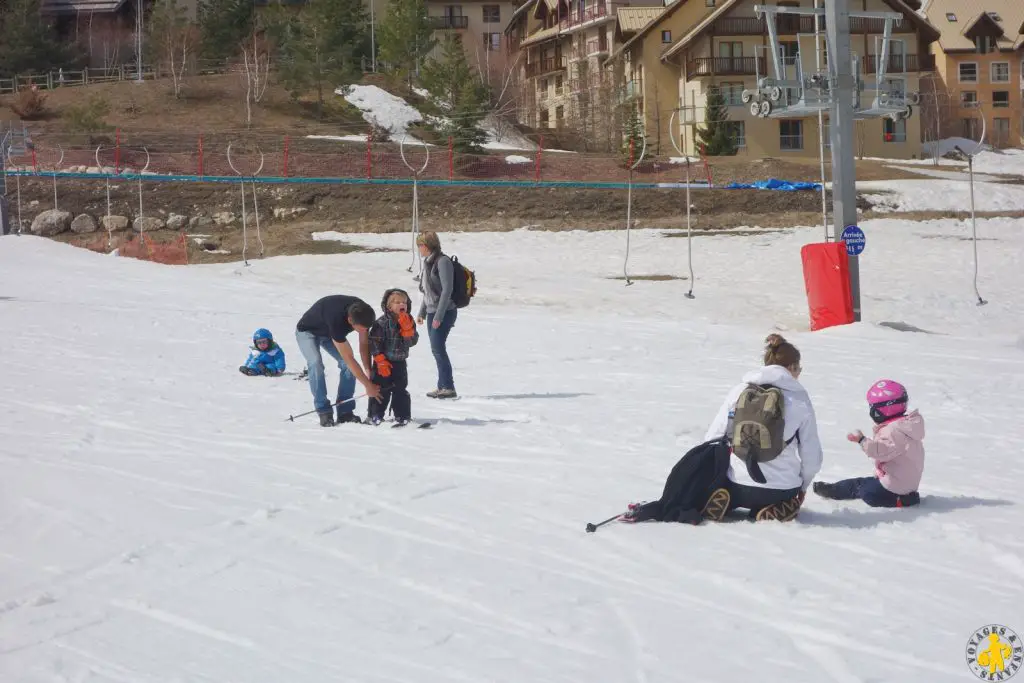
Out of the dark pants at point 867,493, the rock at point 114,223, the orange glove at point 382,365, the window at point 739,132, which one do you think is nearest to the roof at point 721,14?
the window at point 739,132

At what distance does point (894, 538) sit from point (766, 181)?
33.6 meters

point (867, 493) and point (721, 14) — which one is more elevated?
point (721, 14)

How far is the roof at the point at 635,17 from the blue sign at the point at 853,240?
150 feet

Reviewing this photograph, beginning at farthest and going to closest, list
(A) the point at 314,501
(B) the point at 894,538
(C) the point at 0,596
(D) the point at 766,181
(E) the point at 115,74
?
1. (E) the point at 115,74
2. (D) the point at 766,181
3. (A) the point at 314,501
4. (B) the point at 894,538
5. (C) the point at 0,596

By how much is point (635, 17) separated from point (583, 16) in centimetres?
378

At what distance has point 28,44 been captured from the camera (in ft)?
206

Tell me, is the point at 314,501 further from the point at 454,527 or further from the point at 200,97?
the point at 200,97

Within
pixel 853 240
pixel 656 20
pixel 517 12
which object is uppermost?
pixel 517 12

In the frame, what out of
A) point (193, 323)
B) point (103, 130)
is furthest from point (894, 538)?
point (103, 130)

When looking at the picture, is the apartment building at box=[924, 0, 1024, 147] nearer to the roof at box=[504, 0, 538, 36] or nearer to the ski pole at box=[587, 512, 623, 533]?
the roof at box=[504, 0, 538, 36]

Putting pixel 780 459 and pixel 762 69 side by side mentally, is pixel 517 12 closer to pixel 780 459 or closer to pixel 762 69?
pixel 762 69

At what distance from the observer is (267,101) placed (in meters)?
58.1

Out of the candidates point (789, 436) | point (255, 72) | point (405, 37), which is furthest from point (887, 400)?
point (405, 37)

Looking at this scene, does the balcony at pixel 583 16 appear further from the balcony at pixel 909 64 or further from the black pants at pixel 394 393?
the black pants at pixel 394 393
